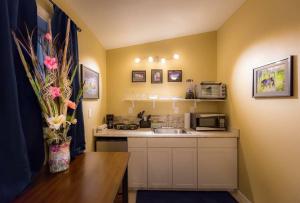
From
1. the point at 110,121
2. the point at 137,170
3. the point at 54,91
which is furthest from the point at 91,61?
the point at 137,170

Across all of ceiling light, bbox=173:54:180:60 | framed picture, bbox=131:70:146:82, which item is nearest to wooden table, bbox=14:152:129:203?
framed picture, bbox=131:70:146:82

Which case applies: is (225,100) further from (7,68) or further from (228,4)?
(7,68)

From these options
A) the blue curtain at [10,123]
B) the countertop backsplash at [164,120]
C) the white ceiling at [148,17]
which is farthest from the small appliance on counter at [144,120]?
the blue curtain at [10,123]

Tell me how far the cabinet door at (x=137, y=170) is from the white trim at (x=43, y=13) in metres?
1.96

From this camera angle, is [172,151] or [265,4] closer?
[265,4]

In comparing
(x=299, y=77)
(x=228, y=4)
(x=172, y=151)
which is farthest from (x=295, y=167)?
(x=228, y=4)

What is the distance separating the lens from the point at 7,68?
990 mm

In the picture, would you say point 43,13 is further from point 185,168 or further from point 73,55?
point 185,168

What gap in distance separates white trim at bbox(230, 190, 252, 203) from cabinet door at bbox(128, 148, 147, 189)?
1.31 m

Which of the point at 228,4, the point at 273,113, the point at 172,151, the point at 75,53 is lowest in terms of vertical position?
the point at 172,151

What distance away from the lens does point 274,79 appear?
181cm

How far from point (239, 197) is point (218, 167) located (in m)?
0.47

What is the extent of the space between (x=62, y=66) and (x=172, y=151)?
6.27 ft

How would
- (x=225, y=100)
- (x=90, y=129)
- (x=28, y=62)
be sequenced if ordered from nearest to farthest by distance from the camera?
(x=28, y=62) → (x=90, y=129) → (x=225, y=100)
